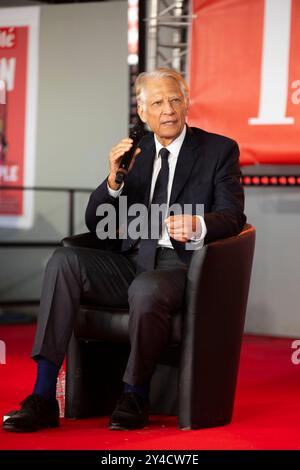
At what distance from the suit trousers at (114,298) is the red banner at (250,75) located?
218 centimetres

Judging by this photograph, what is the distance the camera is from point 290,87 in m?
4.77

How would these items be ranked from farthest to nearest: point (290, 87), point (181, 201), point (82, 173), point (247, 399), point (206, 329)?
point (82, 173)
point (290, 87)
point (247, 399)
point (181, 201)
point (206, 329)

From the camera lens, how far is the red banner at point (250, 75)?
15.6 feet

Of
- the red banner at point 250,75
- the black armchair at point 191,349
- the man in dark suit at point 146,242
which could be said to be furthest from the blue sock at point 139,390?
the red banner at point 250,75

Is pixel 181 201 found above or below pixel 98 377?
above

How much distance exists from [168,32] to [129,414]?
341cm

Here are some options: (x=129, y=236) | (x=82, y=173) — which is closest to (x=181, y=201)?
(x=129, y=236)

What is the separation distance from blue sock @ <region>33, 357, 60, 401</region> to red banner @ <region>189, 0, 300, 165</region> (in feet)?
8.55

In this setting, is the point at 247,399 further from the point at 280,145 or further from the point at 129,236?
the point at 280,145

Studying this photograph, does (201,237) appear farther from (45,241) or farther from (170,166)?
(45,241)

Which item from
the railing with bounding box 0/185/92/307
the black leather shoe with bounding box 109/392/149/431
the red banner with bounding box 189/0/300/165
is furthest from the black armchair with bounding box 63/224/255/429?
the railing with bounding box 0/185/92/307

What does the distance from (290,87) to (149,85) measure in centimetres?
204

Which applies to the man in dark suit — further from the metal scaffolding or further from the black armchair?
the metal scaffolding

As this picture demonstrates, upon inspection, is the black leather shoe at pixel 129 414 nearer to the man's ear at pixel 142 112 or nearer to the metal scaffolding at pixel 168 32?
the man's ear at pixel 142 112
